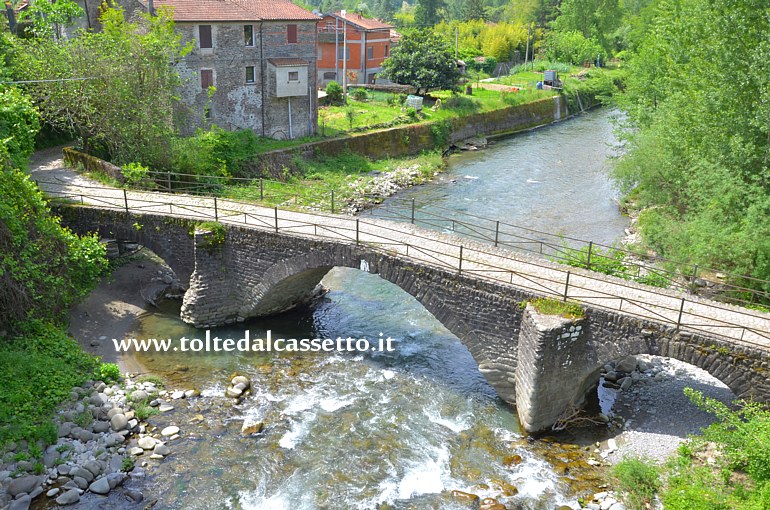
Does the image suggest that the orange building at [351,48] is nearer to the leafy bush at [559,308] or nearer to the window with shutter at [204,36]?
the window with shutter at [204,36]

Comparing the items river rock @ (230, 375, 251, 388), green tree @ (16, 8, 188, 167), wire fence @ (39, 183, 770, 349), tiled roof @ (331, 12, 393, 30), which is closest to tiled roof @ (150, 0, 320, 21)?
green tree @ (16, 8, 188, 167)

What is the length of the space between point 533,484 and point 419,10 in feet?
282

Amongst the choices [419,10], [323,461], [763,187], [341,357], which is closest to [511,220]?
[763,187]

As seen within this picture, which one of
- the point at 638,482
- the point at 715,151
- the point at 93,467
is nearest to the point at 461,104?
the point at 715,151

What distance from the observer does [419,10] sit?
9344cm

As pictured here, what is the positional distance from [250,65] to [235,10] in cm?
304

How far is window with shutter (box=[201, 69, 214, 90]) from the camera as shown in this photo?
3841 cm

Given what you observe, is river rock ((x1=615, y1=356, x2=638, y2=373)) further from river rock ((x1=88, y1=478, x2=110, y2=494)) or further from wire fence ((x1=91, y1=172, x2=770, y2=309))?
river rock ((x1=88, y1=478, x2=110, y2=494))

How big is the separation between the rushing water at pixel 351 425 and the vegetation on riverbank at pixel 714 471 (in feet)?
5.28

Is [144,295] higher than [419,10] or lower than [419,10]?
lower

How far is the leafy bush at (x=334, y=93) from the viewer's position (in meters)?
49.8

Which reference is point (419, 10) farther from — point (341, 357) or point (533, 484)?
point (533, 484)

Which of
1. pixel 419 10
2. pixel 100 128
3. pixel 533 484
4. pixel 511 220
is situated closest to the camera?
pixel 533 484

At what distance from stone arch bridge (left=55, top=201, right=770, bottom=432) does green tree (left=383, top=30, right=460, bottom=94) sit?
31030mm
